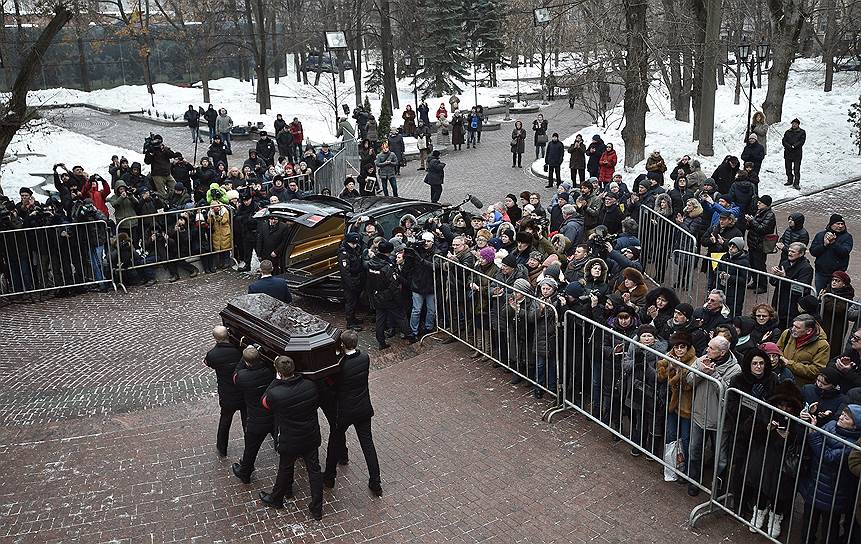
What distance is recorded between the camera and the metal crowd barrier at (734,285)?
32.8ft

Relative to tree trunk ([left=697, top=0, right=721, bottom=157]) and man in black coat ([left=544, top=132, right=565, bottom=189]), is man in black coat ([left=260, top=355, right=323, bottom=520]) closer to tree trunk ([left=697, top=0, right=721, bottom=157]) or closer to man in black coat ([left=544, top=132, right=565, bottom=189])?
man in black coat ([left=544, top=132, right=565, bottom=189])

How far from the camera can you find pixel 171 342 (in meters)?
11.5

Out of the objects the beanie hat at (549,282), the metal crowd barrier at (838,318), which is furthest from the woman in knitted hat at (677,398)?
the metal crowd barrier at (838,318)

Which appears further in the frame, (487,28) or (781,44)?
(487,28)

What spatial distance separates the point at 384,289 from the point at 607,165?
10.2m

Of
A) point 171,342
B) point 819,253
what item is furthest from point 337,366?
point 819,253

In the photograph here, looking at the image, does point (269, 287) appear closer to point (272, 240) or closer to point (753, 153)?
point (272, 240)

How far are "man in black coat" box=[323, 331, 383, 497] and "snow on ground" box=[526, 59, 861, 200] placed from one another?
14775 millimetres

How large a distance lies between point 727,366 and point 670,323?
1.07 m

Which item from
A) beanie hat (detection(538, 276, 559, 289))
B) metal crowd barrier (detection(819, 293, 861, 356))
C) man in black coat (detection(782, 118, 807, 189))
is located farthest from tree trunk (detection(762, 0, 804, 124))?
beanie hat (detection(538, 276, 559, 289))

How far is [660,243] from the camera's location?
516 inches

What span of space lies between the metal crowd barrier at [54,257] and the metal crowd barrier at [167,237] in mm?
352

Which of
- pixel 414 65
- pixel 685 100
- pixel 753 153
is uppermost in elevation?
pixel 414 65

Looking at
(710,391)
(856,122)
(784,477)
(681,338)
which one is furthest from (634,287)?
(856,122)
